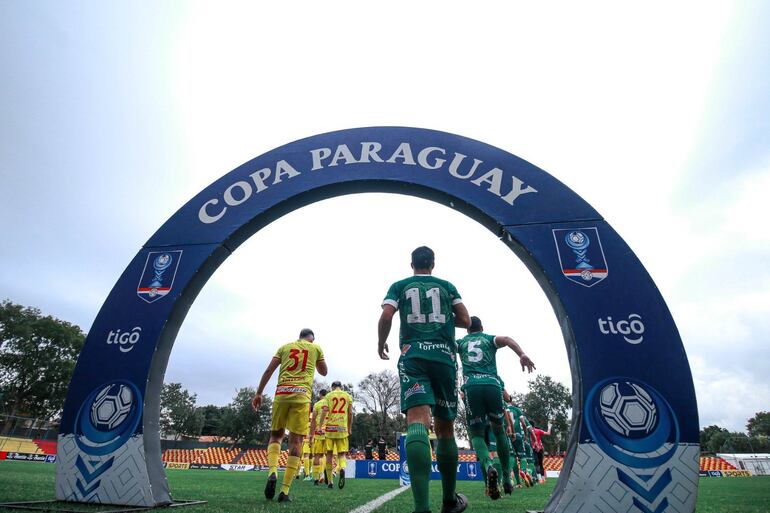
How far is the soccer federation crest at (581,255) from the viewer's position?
172 inches

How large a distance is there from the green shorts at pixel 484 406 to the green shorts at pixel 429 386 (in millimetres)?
2673

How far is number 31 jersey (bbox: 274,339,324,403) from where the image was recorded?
5.60 meters

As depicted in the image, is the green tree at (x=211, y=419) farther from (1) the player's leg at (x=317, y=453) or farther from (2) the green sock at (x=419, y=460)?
(2) the green sock at (x=419, y=460)

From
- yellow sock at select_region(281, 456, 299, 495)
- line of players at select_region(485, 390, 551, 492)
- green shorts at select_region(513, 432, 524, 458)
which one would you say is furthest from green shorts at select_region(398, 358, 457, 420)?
green shorts at select_region(513, 432, 524, 458)

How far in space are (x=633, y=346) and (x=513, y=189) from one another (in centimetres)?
210

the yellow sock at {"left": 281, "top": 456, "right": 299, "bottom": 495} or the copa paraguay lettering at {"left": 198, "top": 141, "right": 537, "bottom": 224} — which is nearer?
the yellow sock at {"left": 281, "top": 456, "right": 299, "bottom": 495}

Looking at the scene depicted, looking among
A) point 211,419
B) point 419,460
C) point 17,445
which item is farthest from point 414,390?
point 211,419

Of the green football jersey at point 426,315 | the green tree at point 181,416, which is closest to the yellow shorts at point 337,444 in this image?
the green football jersey at point 426,315

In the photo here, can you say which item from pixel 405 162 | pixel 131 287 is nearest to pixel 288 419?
pixel 131 287

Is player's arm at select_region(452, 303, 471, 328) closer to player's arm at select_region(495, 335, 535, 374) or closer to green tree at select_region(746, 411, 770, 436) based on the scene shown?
player's arm at select_region(495, 335, 535, 374)

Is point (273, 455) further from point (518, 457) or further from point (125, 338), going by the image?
point (518, 457)

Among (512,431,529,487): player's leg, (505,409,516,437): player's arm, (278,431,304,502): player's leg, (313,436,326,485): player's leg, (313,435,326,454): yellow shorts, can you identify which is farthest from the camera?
(313,435,326,454): yellow shorts

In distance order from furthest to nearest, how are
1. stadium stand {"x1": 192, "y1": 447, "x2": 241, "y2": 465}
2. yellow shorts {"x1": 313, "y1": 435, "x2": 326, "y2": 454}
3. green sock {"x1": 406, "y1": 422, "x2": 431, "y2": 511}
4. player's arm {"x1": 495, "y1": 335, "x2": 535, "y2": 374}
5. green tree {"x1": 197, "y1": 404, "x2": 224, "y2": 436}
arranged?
green tree {"x1": 197, "y1": 404, "x2": 224, "y2": 436}
stadium stand {"x1": 192, "y1": 447, "x2": 241, "y2": 465}
yellow shorts {"x1": 313, "y1": 435, "x2": 326, "y2": 454}
player's arm {"x1": 495, "y1": 335, "x2": 535, "y2": 374}
green sock {"x1": 406, "y1": 422, "x2": 431, "y2": 511}

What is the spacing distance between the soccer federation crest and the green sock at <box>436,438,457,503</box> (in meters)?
2.27
